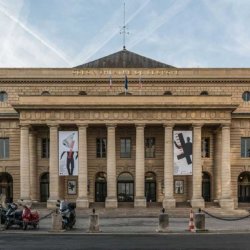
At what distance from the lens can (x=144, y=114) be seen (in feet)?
194

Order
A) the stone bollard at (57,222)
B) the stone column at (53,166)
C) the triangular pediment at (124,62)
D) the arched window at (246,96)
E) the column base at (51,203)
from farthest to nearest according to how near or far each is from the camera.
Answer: the triangular pediment at (124,62) → the arched window at (246,96) → the stone column at (53,166) → the column base at (51,203) → the stone bollard at (57,222)

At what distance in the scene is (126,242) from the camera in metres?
27.9

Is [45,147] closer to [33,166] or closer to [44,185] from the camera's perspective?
[33,166]

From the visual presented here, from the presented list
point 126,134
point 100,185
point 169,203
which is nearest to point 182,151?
point 169,203

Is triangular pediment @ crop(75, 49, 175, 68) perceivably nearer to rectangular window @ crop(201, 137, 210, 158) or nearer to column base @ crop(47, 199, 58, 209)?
rectangular window @ crop(201, 137, 210, 158)

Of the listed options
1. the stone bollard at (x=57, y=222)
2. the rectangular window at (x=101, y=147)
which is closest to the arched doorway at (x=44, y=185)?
the rectangular window at (x=101, y=147)

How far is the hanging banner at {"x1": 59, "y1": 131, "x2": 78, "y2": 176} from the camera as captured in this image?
56.9 m

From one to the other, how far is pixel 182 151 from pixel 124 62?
55.3 ft

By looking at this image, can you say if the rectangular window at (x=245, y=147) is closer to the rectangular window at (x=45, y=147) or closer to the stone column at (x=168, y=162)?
the stone column at (x=168, y=162)

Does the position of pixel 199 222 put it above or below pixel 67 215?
below

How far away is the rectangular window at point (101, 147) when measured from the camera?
2489 inches

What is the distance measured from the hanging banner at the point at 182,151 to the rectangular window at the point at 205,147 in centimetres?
580

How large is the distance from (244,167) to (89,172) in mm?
16600

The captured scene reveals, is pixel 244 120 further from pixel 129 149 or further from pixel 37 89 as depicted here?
pixel 37 89
